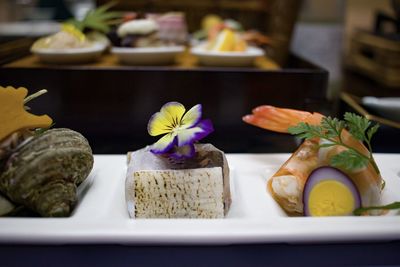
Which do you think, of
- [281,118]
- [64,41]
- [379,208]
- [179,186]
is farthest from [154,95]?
[379,208]

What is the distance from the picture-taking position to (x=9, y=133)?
0.71m

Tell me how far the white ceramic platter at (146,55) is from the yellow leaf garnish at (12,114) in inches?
33.1

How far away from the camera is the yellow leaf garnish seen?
706 mm

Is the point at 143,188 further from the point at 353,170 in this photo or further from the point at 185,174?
the point at 353,170

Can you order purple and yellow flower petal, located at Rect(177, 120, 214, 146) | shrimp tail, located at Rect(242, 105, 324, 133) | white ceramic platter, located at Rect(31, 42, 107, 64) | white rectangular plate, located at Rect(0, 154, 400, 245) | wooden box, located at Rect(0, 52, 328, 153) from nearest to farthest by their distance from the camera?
white rectangular plate, located at Rect(0, 154, 400, 245), purple and yellow flower petal, located at Rect(177, 120, 214, 146), shrimp tail, located at Rect(242, 105, 324, 133), wooden box, located at Rect(0, 52, 328, 153), white ceramic platter, located at Rect(31, 42, 107, 64)

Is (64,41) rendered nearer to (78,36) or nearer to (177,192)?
(78,36)

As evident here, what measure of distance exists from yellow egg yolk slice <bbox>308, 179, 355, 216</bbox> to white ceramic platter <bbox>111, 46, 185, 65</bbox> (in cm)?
97

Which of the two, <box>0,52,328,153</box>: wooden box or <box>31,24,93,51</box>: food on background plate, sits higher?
<box>31,24,93,51</box>: food on background plate

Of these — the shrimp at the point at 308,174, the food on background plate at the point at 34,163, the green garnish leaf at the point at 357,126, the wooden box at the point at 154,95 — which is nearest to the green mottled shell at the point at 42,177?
the food on background plate at the point at 34,163

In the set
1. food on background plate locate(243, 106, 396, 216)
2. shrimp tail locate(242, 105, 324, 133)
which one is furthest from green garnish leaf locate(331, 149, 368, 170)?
shrimp tail locate(242, 105, 324, 133)

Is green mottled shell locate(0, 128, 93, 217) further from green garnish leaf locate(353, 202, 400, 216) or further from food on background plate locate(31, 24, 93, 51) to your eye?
food on background plate locate(31, 24, 93, 51)

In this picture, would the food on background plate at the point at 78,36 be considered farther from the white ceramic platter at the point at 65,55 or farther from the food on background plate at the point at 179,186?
the food on background plate at the point at 179,186

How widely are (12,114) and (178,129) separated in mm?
264

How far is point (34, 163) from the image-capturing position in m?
0.66
